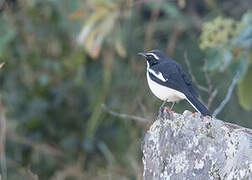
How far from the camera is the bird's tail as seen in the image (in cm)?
445

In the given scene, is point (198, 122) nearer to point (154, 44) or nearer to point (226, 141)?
point (226, 141)

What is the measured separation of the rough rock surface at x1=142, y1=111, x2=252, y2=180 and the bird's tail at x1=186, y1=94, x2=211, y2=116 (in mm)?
676

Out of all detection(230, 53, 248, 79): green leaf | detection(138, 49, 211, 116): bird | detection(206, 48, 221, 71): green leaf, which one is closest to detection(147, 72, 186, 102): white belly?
detection(138, 49, 211, 116): bird

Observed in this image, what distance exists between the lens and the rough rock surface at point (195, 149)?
3.31 metres

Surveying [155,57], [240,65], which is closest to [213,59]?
[240,65]

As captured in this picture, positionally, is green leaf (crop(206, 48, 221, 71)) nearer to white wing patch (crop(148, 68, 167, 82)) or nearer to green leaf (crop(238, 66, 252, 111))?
green leaf (crop(238, 66, 252, 111))

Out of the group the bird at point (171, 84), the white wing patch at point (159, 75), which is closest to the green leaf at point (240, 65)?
the bird at point (171, 84)

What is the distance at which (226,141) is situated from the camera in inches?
134

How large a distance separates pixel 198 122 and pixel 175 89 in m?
1.44

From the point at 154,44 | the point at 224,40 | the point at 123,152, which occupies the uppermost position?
the point at 224,40

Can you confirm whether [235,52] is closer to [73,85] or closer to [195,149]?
[195,149]

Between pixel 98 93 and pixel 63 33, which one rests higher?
pixel 63 33

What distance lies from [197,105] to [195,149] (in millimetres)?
1157

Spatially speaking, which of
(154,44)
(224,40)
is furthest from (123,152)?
(224,40)
